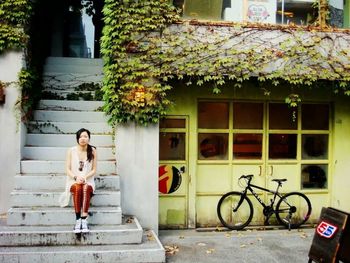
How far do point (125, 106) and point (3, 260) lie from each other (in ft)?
11.7

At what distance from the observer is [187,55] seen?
8.80m

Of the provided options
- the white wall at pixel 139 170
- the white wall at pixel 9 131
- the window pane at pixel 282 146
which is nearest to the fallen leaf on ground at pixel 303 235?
the window pane at pixel 282 146

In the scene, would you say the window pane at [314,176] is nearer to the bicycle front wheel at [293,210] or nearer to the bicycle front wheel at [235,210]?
the bicycle front wheel at [293,210]

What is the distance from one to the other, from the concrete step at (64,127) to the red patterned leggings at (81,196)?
2466 mm

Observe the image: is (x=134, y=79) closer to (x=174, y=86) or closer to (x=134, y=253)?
(x=174, y=86)

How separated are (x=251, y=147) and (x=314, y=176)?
1753mm

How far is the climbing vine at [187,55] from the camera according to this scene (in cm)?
865

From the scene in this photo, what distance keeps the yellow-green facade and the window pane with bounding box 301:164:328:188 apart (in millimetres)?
23

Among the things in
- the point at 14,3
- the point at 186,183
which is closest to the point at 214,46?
the point at 186,183

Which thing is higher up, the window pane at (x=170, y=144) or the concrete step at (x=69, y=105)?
the concrete step at (x=69, y=105)

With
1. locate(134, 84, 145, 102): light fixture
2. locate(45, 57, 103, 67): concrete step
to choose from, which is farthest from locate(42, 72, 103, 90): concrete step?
locate(134, 84, 145, 102): light fixture

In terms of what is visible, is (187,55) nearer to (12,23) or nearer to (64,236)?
(12,23)

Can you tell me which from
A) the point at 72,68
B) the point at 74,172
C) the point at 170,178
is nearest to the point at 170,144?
the point at 170,178

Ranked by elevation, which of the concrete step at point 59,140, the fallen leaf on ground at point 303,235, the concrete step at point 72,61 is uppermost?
the concrete step at point 72,61
